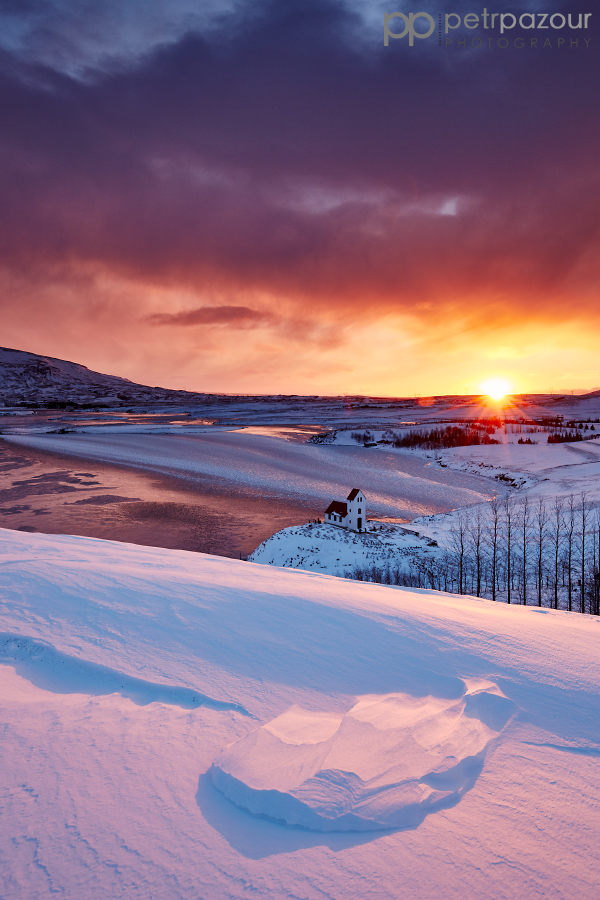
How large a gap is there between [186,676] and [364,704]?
1.66m

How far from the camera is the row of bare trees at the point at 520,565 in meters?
20.2

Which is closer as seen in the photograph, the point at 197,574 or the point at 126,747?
the point at 126,747

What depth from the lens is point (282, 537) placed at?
2431cm

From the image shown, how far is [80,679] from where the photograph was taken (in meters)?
3.67

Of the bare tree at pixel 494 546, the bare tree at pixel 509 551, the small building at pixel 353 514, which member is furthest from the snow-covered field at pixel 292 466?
the small building at pixel 353 514

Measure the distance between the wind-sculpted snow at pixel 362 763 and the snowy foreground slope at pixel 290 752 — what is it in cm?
1

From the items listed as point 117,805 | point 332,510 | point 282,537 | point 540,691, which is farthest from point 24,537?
point 332,510

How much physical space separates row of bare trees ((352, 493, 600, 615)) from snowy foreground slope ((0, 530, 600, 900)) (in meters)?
17.4

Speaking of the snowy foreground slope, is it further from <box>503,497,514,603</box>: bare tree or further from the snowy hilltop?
<box>503,497,514,603</box>: bare tree

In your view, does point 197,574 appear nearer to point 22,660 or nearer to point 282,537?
point 22,660

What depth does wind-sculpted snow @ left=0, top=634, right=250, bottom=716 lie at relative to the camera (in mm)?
3387

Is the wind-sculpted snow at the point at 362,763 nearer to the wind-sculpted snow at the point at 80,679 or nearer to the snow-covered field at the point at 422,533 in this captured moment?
the wind-sculpted snow at the point at 80,679

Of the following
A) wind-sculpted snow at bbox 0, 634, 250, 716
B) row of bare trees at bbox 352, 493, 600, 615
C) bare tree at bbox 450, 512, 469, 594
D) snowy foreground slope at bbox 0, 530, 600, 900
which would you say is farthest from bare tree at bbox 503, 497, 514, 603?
wind-sculpted snow at bbox 0, 634, 250, 716

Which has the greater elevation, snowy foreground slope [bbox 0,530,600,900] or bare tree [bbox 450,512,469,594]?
snowy foreground slope [bbox 0,530,600,900]
